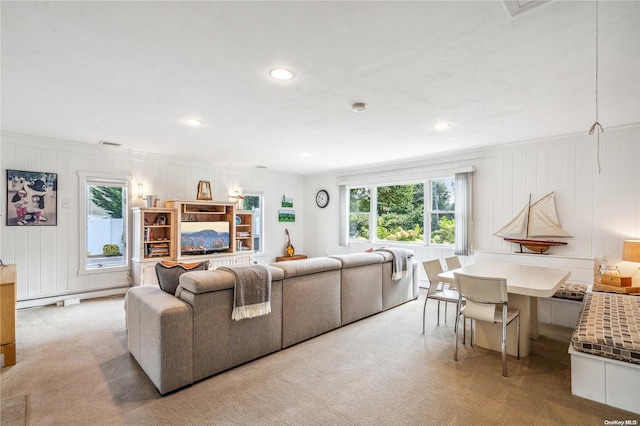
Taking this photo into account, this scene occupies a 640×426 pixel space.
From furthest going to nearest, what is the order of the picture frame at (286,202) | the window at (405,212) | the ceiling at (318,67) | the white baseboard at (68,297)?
the picture frame at (286,202) → the window at (405,212) → the white baseboard at (68,297) → the ceiling at (318,67)

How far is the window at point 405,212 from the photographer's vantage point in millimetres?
5824

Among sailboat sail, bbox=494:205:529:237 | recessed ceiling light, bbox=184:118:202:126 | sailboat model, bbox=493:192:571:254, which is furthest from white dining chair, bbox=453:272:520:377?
recessed ceiling light, bbox=184:118:202:126

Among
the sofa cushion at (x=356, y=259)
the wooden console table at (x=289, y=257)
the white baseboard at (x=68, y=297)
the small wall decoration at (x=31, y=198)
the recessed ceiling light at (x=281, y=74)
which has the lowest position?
the white baseboard at (x=68, y=297)

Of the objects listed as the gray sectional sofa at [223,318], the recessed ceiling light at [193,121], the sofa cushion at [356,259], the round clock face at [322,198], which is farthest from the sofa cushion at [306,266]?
the round clock face at [322,198]

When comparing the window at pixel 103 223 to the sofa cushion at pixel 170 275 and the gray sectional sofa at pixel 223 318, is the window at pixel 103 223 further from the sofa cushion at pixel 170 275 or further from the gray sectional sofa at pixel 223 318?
the sofa cushion at pixel 170 275

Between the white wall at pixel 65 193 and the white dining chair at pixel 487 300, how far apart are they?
5.41 metres

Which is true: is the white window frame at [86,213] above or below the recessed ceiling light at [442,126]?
below

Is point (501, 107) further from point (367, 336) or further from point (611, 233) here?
point (367, 336)

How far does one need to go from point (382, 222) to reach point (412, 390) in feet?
15.2

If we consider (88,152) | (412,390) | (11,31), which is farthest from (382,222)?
(11,31)

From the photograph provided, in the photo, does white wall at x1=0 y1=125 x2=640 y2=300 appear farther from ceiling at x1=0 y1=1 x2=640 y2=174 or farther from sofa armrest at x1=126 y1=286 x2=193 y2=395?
sofa armrest at x1=126 y1=286 x2=193 y2=395

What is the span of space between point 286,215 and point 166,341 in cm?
578

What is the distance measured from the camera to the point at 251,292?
2764mm

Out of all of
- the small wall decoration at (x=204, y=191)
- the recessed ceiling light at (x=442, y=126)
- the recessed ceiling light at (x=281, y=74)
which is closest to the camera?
the recessed ceiling light at (x=281, y=74)
